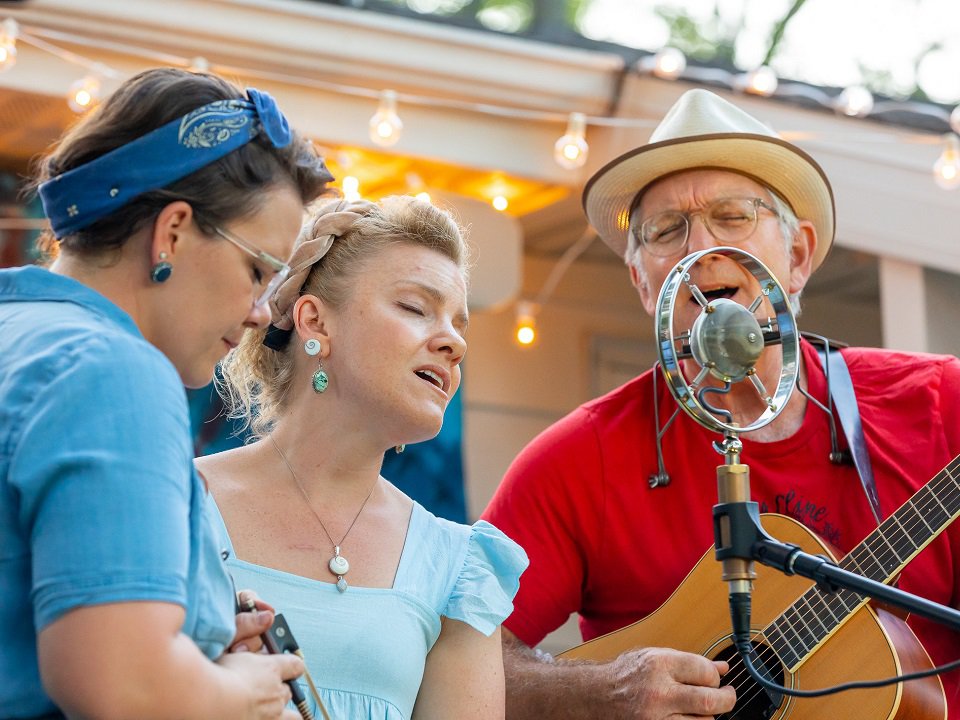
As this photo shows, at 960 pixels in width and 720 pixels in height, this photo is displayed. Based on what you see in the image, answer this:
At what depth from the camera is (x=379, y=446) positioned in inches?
104

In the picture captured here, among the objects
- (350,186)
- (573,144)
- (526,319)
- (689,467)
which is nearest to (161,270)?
(689,467)

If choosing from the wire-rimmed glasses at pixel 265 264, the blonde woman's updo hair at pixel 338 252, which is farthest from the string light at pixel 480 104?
the wire-rimmed glasses at pixel 265 264

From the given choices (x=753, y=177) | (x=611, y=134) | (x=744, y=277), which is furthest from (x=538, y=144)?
(x=744, y=277)

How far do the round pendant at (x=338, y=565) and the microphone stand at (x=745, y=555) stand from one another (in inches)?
30.8

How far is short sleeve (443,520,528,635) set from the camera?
2.60m

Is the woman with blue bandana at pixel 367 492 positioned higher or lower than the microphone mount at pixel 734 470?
lower

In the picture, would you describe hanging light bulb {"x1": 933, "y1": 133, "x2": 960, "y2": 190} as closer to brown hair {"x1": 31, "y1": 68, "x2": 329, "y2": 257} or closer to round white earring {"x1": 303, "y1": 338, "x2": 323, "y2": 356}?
round white earring {"x1": 303, "y1": 338, "x2": 323, "y2": 356}

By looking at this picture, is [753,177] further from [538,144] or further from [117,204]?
[538,144]

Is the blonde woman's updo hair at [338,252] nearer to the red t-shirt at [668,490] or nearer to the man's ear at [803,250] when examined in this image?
the red t-shirt at [668,490]

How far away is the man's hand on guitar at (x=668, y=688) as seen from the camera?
9.00ft

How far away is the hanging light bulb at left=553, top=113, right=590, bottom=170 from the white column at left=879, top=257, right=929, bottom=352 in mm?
1416

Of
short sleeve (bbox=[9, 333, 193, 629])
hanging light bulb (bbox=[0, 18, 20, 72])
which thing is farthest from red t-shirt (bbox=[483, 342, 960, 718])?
hanging light bulb (bbox=[0, 18, 20, 72])

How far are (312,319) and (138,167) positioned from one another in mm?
1002

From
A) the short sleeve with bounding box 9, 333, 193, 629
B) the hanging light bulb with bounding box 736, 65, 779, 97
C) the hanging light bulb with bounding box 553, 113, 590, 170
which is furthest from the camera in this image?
the hanging light bulb with bounding box 736, 65, 779, 97
